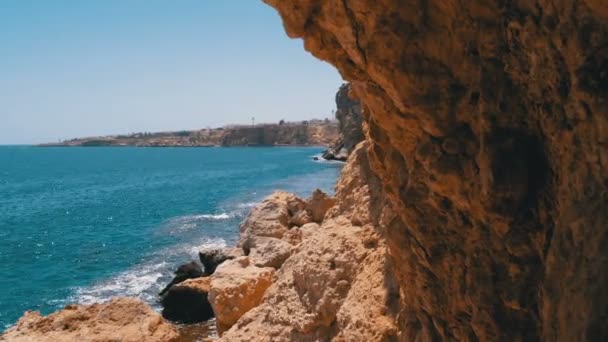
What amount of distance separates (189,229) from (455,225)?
121 ft

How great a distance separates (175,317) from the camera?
21016 millimetres

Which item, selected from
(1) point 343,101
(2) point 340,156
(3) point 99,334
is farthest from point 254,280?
(2) point 340,156

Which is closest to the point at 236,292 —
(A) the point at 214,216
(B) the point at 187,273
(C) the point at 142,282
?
(B) the point at 187,273

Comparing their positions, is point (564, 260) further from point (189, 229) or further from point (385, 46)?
point (189, 229)

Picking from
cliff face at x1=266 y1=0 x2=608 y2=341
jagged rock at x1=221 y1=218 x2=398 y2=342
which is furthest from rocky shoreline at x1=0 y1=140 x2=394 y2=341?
cliff face at x1=266 y1=0 x2=608 y2=341

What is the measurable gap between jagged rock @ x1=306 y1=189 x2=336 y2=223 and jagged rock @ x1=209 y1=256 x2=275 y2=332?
6267 millimetres

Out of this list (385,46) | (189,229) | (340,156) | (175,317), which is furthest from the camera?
(340,156)

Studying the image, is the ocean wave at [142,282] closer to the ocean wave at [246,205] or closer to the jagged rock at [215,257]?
the jagged rock at [215,257]

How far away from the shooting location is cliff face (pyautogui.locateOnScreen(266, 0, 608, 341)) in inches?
158

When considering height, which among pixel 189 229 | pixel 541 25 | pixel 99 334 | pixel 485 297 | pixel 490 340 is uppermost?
pixel 541 25

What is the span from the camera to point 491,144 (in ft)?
16.6

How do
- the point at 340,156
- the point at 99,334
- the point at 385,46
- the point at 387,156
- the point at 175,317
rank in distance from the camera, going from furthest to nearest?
1. the point at 340,156
2. the point at 175,317
3. the point at 99,334
4. the point at 387,156
5. the point at 385,46

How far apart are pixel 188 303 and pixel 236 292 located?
7490mm

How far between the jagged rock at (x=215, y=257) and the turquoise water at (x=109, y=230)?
→ 2570 millimetres
